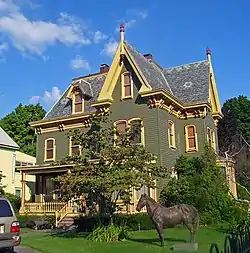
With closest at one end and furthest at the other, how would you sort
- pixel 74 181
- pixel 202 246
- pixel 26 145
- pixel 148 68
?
pixel 202 246, pixel 74 181, pixel 148 68, pixel 26 145

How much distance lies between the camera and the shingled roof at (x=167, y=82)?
3119cm

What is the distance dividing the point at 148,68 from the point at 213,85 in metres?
6.75

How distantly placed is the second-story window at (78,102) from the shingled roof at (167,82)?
51cm

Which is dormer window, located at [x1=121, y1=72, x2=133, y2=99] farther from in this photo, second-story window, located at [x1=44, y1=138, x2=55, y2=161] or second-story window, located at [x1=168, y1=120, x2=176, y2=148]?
second-story window, located at [x1=44, y1=138, x2=55, y2=161]

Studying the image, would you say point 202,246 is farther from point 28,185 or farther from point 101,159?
point 28,185

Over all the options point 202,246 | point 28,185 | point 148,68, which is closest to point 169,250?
point 202,246

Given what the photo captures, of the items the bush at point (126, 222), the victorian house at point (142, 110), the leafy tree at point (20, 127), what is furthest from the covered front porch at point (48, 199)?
the leafy tree at point (20, 127)

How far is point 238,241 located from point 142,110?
→ 21.6 metres

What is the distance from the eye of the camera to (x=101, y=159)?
18016 mm

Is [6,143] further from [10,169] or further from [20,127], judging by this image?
[20,127]

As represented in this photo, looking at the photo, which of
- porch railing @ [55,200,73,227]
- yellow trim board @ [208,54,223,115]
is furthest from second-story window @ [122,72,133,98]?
porch railing @ [55,200,73,227]

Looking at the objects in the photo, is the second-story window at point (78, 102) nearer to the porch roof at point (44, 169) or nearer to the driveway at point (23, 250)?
the porch roof at point (44, 169)

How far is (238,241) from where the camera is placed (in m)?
7.88

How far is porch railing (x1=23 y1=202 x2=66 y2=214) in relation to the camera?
30.6 metres
